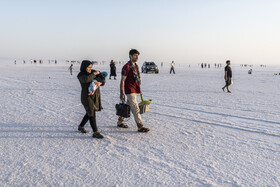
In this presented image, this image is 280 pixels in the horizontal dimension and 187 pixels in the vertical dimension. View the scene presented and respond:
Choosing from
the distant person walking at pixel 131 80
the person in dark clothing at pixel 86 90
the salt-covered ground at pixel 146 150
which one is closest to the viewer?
the salt-covered ground at pixel 146 150

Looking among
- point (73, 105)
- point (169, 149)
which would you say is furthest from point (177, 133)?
point (73, 105)

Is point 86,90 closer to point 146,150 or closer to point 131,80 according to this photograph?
point 131,80

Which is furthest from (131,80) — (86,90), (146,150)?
(146,150)

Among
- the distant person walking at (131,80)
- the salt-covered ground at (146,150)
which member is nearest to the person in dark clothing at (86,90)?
the distant person walking at (131,80)

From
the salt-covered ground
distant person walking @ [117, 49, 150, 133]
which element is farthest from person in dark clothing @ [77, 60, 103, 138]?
the salt-covered ground

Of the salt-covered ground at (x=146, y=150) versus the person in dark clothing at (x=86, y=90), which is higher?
the person in dark clothing at (x=86, y=90)

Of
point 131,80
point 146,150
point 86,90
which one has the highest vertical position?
point 131,80

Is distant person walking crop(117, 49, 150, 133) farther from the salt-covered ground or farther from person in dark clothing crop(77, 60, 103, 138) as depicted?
the salt-covered ground

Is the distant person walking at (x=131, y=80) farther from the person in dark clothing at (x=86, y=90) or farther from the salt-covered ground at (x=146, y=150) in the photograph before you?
the salt-covered ground at (x=146, y=150)

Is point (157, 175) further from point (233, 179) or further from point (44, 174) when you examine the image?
point (44, 174)

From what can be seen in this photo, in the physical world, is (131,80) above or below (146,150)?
above

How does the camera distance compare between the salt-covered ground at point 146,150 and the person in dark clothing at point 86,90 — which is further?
the person in dark clothing at point 86,90

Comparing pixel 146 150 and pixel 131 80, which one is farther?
pixel 131 80

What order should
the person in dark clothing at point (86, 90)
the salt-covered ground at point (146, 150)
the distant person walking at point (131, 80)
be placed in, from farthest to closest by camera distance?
the distant person walking at point (131, 80)
the person in dark clothing at point (86, 90)
the salt-covered ground at point (146, 150)
